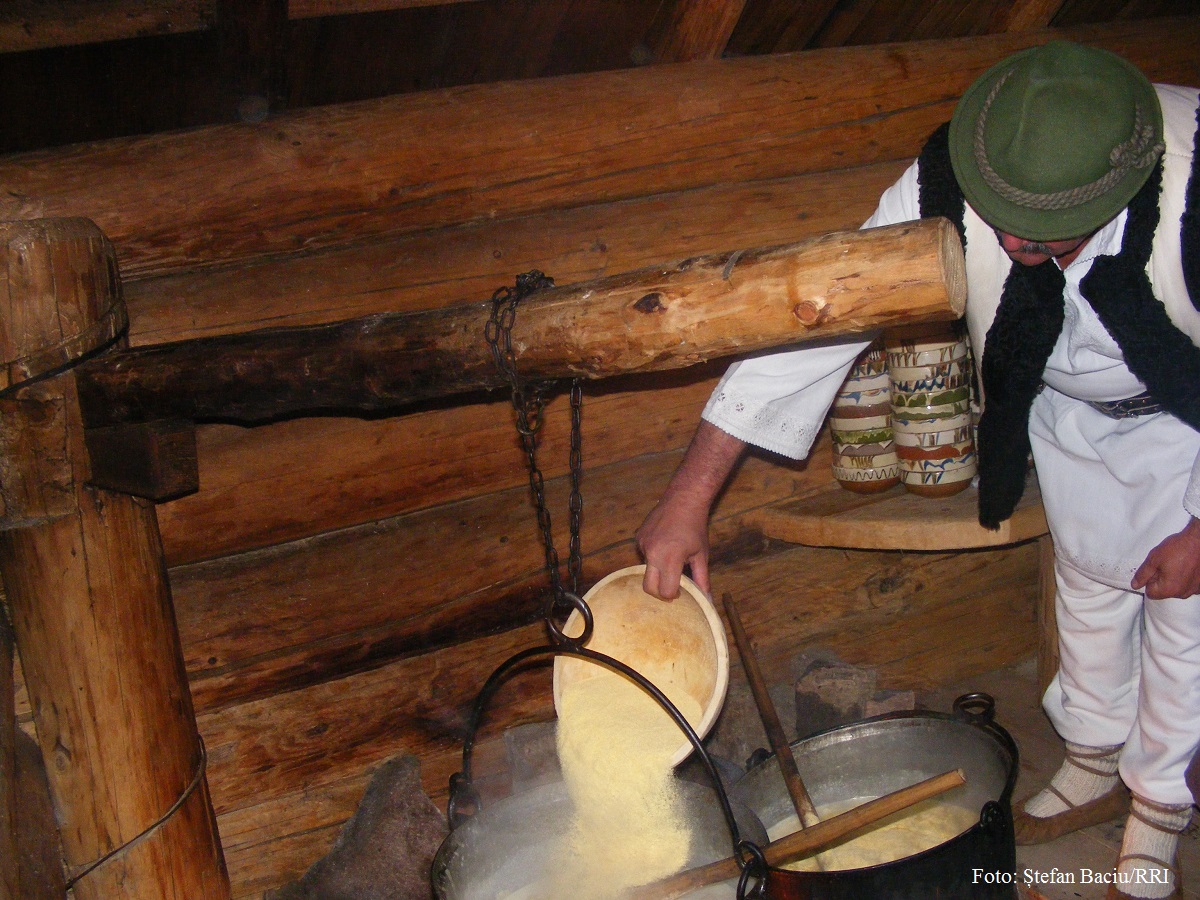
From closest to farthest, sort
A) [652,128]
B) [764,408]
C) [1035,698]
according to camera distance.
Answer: [764,408], [652,128], [1035,698]

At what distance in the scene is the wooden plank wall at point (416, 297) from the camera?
7.41 feet

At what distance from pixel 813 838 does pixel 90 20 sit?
219 centimetres

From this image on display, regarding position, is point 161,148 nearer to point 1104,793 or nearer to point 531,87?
point 531,87

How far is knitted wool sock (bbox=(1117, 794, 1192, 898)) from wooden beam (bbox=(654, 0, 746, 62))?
2.29m

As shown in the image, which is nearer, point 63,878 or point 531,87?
point 63,878

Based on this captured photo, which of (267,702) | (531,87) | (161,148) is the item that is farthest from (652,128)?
(267,702)

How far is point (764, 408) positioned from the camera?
2309 mm

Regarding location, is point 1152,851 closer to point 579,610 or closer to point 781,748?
point 781,748

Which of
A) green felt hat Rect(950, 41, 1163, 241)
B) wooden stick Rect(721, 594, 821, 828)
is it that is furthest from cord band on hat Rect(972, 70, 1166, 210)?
wooden stick Rect(721, 594, 821, 828)

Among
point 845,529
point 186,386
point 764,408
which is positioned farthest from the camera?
point 845,529

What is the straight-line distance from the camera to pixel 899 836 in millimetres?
2422

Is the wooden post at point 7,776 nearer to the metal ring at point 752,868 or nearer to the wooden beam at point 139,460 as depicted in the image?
the wooden beam at point 139,460

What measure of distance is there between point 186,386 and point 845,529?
1.82m

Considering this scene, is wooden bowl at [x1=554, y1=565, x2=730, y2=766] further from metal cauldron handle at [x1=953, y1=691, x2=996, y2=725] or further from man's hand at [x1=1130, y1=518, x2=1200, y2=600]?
man's hand at [x1=1130, y1=518, x2=1200, y2=600]
